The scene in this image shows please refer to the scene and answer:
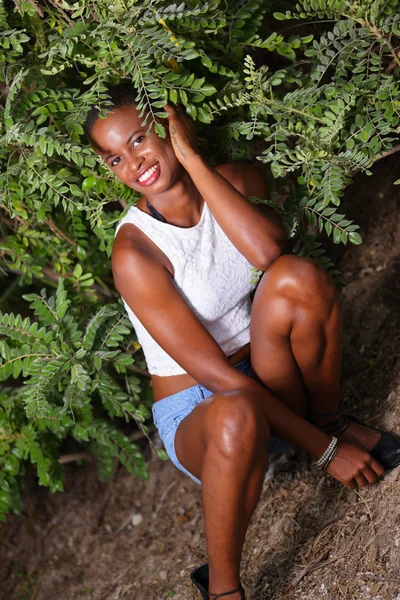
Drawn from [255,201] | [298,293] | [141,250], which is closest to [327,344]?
[298,293]

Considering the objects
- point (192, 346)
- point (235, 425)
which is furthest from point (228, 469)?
point (192, 346)

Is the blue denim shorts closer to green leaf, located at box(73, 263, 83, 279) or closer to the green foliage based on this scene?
the green foliage

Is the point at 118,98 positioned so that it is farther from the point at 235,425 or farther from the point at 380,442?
the point at 380,442

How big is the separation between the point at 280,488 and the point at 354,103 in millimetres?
1488

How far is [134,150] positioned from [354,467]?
49.3 inches

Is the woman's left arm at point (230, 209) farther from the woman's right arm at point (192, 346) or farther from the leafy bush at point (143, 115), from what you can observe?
the woman's right arm at point (192, 346)

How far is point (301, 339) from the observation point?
235 centimetres

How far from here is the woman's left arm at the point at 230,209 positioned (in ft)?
7.72

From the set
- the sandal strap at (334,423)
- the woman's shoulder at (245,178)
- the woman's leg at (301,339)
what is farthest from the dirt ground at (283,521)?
the woman's shoulder at (245,178)

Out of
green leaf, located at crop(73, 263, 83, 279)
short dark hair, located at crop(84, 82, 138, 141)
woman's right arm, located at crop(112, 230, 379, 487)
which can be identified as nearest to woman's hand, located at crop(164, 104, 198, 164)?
short dark hair, located at crop(84, 82, 138, 141)

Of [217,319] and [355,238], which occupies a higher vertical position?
[355,238]

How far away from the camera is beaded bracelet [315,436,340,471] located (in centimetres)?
233

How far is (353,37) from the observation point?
237 cm

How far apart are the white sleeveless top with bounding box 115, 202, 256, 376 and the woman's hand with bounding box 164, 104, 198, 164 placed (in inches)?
9.3
